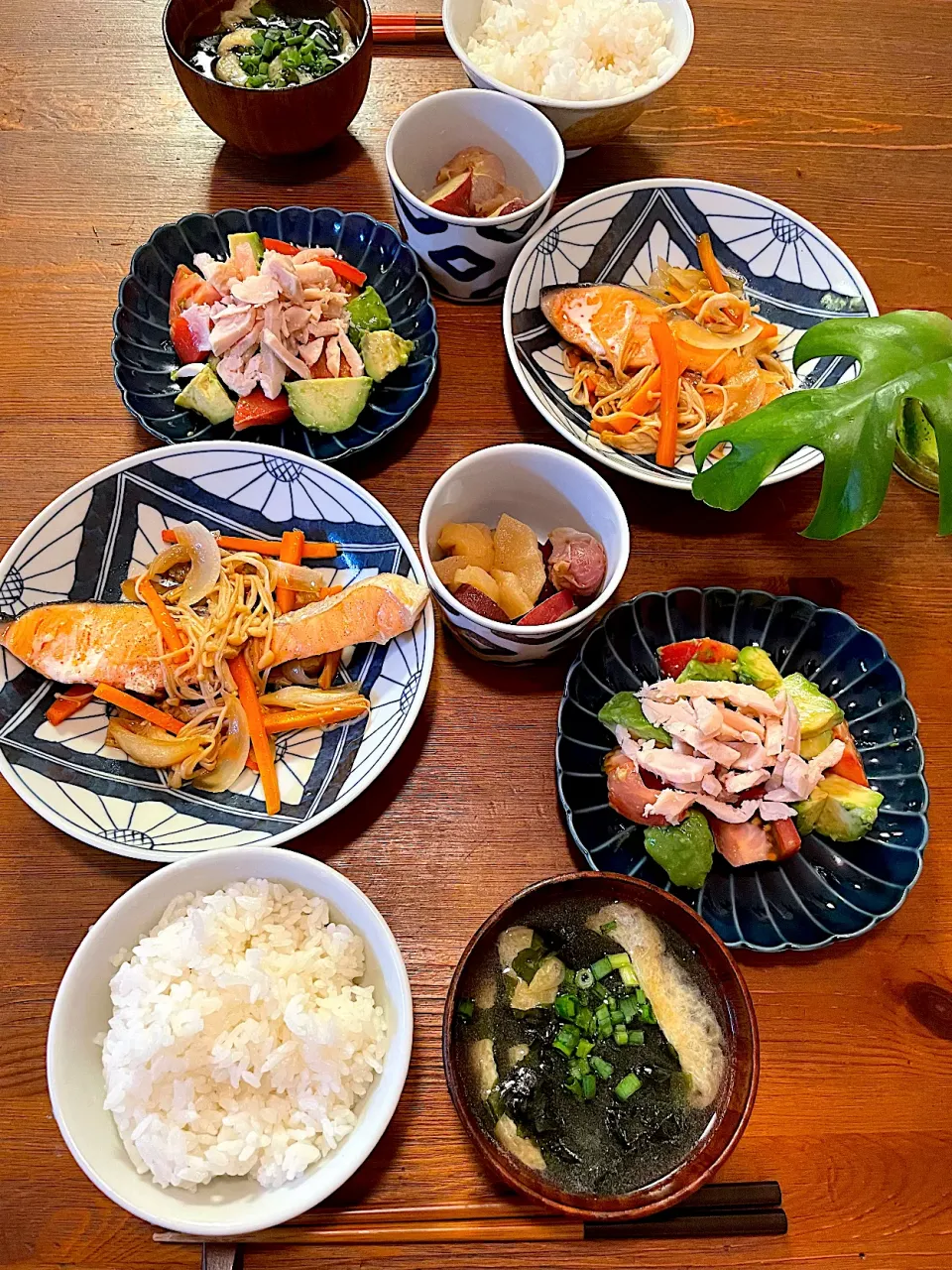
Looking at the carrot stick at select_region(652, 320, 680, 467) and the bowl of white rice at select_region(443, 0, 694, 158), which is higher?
the bowl of white rice at select_region(443, 0, 694, 158)

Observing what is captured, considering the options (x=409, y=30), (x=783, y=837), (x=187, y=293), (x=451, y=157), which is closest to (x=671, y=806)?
(x=783, y=837)

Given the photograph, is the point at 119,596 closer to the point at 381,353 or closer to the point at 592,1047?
the point at 381,353

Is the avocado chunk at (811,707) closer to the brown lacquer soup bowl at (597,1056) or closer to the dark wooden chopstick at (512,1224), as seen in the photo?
the brown lacquer soup bowl at (597,1056)

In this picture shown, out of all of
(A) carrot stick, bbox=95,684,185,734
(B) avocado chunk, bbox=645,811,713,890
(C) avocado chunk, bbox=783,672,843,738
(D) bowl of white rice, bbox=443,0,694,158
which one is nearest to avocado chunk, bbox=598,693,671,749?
(B) avocado chunk, bbox=645,811,713,890

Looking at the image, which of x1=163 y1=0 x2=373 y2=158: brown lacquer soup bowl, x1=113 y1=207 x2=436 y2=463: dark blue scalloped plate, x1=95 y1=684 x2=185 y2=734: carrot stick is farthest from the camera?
x1=163 y1=0 x2=373 y2=158: brown lacquer soup bowl

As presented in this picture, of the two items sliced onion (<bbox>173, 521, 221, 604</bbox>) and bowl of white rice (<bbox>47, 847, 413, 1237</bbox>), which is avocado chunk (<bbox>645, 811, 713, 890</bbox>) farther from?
sliced onion (<bbox>173, 521, 221, 604</bbox>)

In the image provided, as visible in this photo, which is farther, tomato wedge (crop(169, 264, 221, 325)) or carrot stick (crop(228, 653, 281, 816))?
tomato wedge (crop(169, 264, 221, 325))

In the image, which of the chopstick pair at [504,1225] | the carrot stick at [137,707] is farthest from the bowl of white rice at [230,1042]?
the carrot stick at [137,707]
